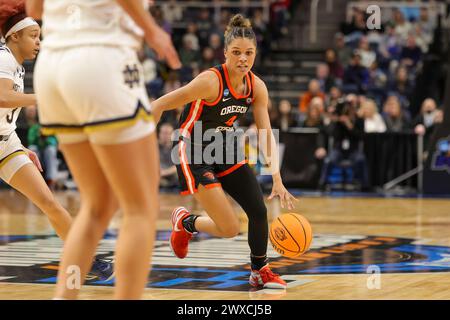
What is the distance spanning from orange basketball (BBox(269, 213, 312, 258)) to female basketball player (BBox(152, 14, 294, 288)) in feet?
0.71

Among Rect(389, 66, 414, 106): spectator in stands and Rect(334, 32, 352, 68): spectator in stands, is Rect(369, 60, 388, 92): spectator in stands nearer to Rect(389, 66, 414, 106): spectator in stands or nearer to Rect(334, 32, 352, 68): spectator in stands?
Rect(389, 66, 414, 106): spectator in stands

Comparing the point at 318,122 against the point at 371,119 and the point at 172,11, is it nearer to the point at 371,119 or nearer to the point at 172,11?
the point at 371,119

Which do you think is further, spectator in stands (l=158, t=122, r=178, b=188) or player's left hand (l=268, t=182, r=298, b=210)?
spectator in stands (l=158, t=122, r=178, b=188)

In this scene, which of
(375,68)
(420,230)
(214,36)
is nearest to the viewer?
(420,230)

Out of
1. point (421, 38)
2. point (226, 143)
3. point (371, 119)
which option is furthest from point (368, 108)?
point (226, 143)

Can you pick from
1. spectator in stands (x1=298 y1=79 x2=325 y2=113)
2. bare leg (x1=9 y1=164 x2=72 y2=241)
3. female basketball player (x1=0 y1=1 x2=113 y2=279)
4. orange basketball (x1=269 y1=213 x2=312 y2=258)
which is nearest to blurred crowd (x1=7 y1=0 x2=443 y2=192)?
spectator in stands (x1=298 y1=79 x2=325 y2=113)

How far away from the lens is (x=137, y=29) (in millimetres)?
3852

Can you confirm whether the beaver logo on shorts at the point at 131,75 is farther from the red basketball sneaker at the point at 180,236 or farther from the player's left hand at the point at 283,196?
the red basketball sneaker at the point at 180,236

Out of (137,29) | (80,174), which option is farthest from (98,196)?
(137,29)

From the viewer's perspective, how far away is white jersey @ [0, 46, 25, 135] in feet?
19.2

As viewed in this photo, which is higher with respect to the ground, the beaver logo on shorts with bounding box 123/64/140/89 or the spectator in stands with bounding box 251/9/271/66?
the beaver logo on shorts with bounding box 123/64/140/89

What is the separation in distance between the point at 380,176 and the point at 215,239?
7.49 meters
